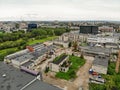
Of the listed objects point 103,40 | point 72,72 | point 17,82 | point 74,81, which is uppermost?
point 103,40

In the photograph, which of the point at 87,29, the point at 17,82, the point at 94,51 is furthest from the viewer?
the point at 87,29

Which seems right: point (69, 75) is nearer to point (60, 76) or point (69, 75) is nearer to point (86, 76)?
point (60, 76)

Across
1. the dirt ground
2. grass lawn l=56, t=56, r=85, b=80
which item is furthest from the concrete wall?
grass lawn l=56, t=56, r=85, b=80

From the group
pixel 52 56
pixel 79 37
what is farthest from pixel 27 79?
pixel 79 37

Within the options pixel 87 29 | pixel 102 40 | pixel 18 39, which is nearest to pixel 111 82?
pixel 102 40

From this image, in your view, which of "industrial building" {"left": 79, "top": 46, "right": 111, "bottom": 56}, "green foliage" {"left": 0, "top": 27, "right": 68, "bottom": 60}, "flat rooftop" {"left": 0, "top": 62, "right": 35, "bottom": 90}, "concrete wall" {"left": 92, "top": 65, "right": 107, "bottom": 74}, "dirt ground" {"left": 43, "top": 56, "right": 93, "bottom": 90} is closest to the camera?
"flat rooftop" {"left": 0, "top": 62, "right": 35, "bottom": 90}

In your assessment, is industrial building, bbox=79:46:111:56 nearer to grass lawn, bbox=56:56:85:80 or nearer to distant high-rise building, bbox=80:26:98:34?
grass lawn, bbox=56:56:85:80

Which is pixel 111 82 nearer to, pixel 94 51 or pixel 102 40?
pixel 94 51

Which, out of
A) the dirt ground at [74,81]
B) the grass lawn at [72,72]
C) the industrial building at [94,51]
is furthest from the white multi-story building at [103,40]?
the dirt ground at [74,81]

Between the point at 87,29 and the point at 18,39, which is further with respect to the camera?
the point at 87,29

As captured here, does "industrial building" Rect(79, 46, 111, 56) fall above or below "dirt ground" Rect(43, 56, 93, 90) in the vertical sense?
above

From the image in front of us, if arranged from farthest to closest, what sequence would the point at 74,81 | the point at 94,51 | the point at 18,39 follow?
the point at 18,39
the point at 94,51
the point at 74,81
